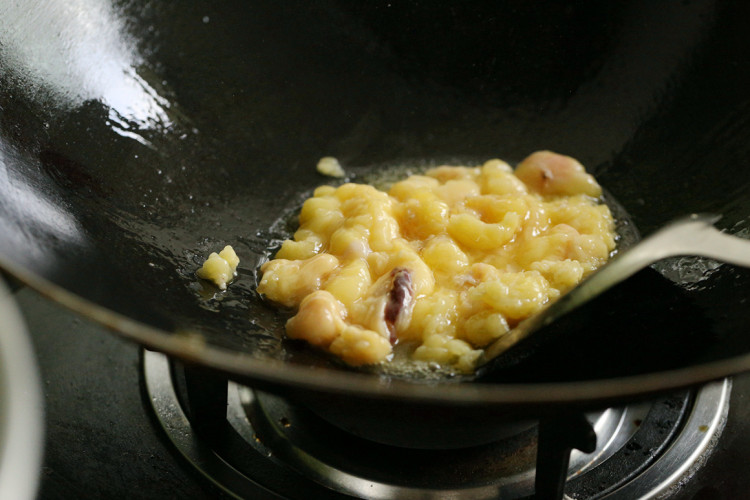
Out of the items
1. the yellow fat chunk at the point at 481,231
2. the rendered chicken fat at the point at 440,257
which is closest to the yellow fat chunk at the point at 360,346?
the rendered chicken fat at the point at 440,257

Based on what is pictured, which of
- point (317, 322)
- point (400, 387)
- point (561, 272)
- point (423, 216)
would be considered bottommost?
point (400, 387)

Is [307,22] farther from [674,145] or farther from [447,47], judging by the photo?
[674,145]

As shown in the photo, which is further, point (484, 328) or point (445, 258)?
point (445, 258)

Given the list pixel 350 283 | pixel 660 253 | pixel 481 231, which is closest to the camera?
pixel 660 253

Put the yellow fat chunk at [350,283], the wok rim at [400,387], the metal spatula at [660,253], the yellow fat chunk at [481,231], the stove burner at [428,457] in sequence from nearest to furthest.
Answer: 1. the wok rim at [400,387]
2. the metal spatula at [660,253]
3. the stove burner at [428,457]
4. the yellow fat chunk at [350,283]
5. the yellow fat chunk at [481,231]

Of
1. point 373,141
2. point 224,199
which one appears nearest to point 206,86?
point 224,199

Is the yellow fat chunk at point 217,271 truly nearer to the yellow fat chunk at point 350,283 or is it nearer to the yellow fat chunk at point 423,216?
Answer: the yellow fat chunk at point 350,283

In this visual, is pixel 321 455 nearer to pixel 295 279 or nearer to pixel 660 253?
pixel 295 279

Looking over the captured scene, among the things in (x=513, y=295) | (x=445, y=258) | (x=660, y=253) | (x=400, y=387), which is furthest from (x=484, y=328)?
(x=400, y=387)

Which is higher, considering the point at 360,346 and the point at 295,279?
the point at 295,279
